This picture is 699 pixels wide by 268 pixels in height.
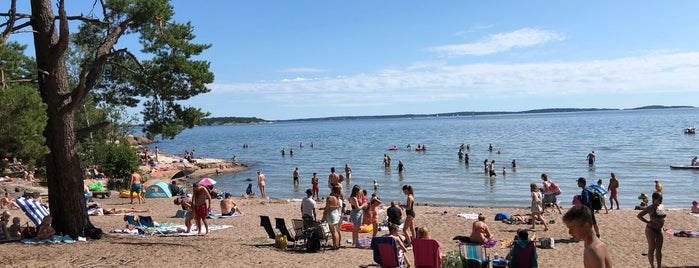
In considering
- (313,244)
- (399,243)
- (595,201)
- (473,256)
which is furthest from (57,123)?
(595,201)

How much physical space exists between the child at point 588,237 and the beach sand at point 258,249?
21.8ft

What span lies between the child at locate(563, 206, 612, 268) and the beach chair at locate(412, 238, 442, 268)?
511cm

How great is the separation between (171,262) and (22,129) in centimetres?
335

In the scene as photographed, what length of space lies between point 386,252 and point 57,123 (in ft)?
23.6

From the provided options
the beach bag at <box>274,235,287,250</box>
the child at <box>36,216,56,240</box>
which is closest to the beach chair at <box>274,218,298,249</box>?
the beach bag at <box>274,235,287,250</box>

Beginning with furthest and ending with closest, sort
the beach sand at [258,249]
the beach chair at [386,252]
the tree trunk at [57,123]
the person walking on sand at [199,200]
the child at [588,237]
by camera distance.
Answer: the person walking on sand at [199,200], the tree trunk at [57,123], the beach sand at [258,249], the beach chair at [386,252], the child at [588,237]

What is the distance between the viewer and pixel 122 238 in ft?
40.4

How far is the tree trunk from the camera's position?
1096cm

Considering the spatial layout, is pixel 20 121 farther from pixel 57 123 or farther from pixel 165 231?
pixel 165 231

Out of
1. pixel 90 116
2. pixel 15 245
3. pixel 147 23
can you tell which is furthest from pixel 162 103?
pixel 90 116

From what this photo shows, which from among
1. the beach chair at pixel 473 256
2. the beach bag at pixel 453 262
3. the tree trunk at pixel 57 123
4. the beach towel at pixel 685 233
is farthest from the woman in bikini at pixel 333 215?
the beach towel at pixel 685 233

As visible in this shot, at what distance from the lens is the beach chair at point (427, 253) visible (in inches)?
353

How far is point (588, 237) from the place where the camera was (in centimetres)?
393

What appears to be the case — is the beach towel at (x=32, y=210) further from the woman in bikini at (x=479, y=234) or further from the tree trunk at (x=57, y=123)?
the woman in bikini at (x=479, y=234)
